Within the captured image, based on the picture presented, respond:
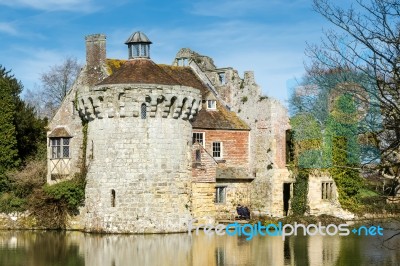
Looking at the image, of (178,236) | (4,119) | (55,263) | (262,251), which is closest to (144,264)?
(55,263)

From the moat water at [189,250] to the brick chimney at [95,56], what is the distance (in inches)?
385

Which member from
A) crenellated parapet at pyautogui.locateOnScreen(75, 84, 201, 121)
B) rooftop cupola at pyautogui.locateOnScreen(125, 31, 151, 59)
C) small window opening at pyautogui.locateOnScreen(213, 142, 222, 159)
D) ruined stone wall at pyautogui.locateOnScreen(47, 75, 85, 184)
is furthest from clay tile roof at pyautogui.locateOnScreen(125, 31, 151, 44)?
small window opening at pyautogui.locateOnScreen(213, 142, 222, 159)

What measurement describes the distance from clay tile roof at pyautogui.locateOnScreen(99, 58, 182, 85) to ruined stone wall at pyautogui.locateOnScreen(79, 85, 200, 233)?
25.7 inches

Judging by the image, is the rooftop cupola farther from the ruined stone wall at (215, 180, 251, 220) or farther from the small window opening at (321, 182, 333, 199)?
the small window opening at (321, 182, 333, 199)

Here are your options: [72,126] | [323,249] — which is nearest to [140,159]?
[72,126]

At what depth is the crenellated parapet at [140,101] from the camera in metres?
31.0

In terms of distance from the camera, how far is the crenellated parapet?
31.0m

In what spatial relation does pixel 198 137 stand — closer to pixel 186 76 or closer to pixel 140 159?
A: pixel 186 76

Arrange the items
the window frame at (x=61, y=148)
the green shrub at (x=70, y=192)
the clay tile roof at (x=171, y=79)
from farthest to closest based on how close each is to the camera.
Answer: the window frame at (x=61, y=148)
the green shrub at (x=70, y=192)
the clay tile roof at (x=171, y=79)

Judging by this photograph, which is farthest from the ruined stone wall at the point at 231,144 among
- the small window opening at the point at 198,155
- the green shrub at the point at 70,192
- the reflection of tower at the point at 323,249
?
the reflection of tower at the point at 323,249

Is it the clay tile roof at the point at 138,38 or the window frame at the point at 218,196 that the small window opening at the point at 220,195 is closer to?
the window frame at the point at 218,196

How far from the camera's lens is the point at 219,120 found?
1563 inches

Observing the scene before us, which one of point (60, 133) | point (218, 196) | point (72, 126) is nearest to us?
point (60, 133)

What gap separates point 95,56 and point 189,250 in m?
16.2
